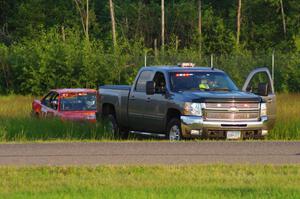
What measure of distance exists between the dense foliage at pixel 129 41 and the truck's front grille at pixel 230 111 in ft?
80.1

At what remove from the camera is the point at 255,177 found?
13.6 meters

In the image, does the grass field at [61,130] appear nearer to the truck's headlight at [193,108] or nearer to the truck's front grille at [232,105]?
the truck's front grille at [232,105]

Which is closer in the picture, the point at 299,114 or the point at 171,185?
the point at 171,185

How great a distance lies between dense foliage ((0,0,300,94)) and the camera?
47000 millimetres

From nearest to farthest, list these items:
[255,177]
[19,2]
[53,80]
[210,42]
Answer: [255,177] < [53,80] < [210,42] < [19,2]

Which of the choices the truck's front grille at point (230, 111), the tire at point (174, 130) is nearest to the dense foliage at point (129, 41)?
the tire at point (174, 130)

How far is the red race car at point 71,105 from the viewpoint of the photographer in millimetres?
25094

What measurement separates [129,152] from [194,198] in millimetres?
5515

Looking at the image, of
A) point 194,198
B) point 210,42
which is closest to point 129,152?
A: point 194,198

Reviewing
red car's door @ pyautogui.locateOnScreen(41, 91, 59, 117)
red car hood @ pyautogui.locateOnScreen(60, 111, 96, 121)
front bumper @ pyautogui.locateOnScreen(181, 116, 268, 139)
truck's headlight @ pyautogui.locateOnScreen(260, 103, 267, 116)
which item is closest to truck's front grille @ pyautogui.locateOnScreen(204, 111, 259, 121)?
front bumper @ pyautogui.locateOnScreen(181, 116, 268, 139)

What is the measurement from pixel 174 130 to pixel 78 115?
5.10 m

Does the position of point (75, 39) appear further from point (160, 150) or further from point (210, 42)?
point (160, 150)

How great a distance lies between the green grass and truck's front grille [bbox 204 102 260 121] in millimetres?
5324

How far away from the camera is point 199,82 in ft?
69.7
